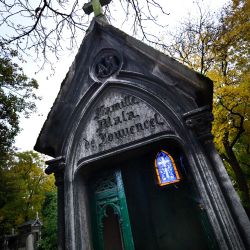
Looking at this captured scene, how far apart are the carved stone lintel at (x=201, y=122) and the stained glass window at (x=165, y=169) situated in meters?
0.68

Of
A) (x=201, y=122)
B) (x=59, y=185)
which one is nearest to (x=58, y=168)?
(x=59, y=185)

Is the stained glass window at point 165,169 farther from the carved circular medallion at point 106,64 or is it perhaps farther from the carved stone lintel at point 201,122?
the carved circular medallion at point 106,64

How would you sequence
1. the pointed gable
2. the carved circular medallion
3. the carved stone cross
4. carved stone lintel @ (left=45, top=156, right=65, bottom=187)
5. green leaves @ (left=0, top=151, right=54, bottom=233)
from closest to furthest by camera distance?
1. the pointed gable
2. carved stone lintel @ (left=45, top=156, right=65, bottom=187)
3. the carved circular medallion
4. the carved stone cross
5. green leaves @ (left=0, top=151, right=54, bottom=233)

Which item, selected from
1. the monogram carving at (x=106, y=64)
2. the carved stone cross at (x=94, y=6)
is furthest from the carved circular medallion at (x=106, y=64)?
the carved stone cross at (x=94, y=6)

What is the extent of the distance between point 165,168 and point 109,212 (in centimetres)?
138

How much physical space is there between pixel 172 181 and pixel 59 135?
2306mm

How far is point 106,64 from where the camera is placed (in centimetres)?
454

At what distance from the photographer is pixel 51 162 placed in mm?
4062

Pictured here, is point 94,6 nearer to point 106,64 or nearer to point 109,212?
point 106,64

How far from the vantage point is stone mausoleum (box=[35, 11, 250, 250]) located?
3.20 m

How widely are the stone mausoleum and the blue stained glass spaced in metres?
0.02

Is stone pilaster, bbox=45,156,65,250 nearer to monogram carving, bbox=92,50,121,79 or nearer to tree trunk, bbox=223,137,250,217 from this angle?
monogram carving, bbox=92,50,121,79

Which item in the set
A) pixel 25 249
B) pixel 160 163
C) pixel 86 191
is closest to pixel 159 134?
pixel 160 163

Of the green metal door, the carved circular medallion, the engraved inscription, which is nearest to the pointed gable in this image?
the carved circular medallion
